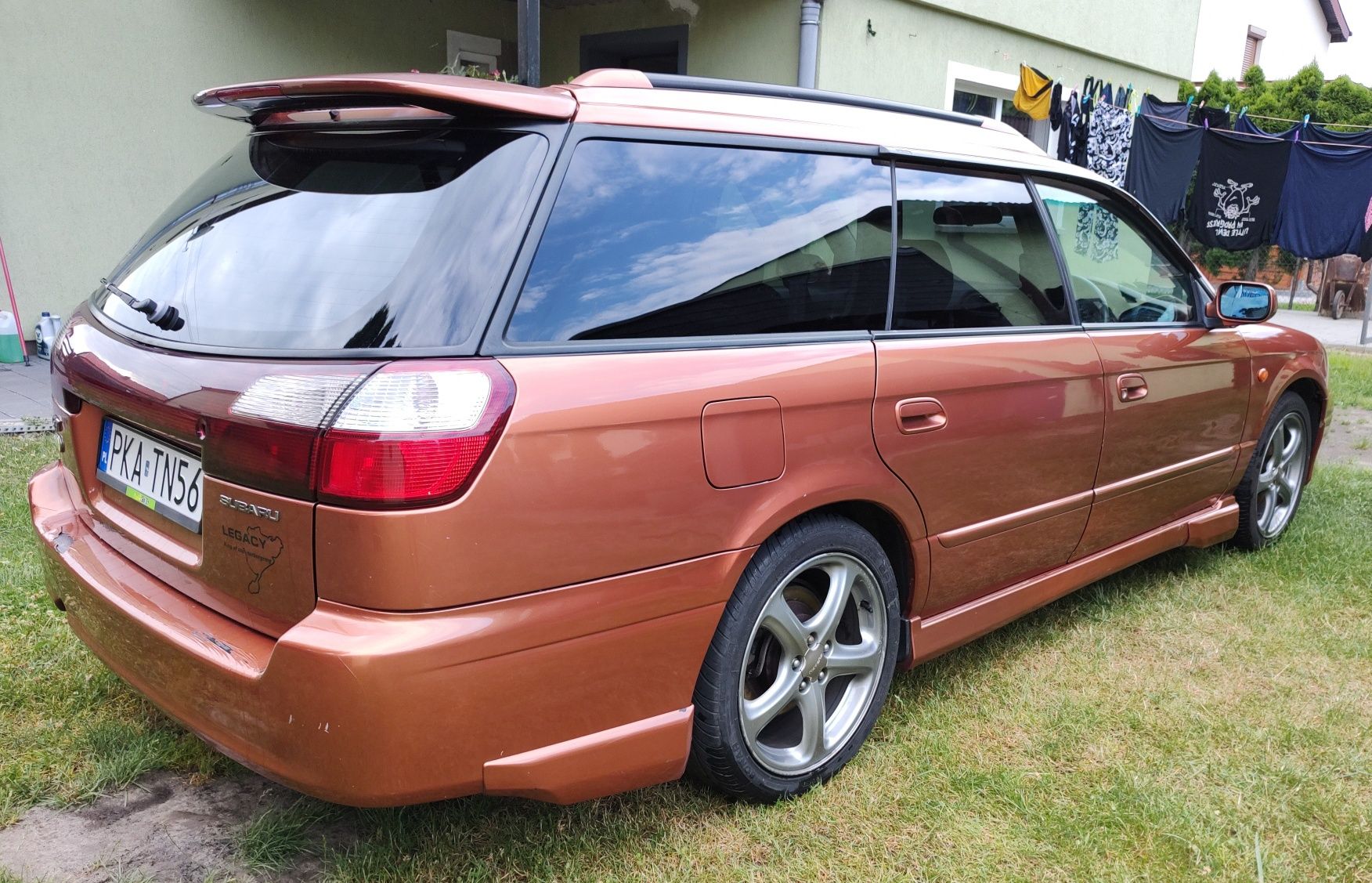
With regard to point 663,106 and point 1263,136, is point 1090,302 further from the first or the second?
point 1263,136

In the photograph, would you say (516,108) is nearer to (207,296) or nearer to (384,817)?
(207,296)

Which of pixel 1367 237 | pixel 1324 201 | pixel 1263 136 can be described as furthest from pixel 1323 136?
pixel 1367 237

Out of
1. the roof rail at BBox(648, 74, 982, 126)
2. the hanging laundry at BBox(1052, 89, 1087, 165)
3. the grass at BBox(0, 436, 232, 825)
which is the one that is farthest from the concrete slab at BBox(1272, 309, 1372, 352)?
the grass at BBox(0, 436, 232, 825)

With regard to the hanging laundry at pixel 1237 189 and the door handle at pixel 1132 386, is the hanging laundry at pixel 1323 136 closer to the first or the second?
the hanging laundry at pixel 1237 189

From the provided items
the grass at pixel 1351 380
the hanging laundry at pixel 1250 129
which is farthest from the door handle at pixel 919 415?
the hanging laundry at pixel 1250 129

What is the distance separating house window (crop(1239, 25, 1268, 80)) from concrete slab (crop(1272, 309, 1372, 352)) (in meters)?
8.55

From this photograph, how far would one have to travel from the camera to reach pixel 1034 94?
9859 millimetres

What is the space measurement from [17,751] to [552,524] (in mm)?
1719

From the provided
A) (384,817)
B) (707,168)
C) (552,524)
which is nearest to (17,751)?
(384,817)

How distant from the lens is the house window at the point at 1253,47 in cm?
2388

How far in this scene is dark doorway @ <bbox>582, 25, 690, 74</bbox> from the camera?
339 inches

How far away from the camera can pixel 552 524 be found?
1.80m

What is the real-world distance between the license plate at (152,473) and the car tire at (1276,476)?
406 cm

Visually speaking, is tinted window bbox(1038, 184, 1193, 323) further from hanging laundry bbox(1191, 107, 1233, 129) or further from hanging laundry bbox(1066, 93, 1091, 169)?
hanging laundry bbox(1191, 107, 1233, 129)
